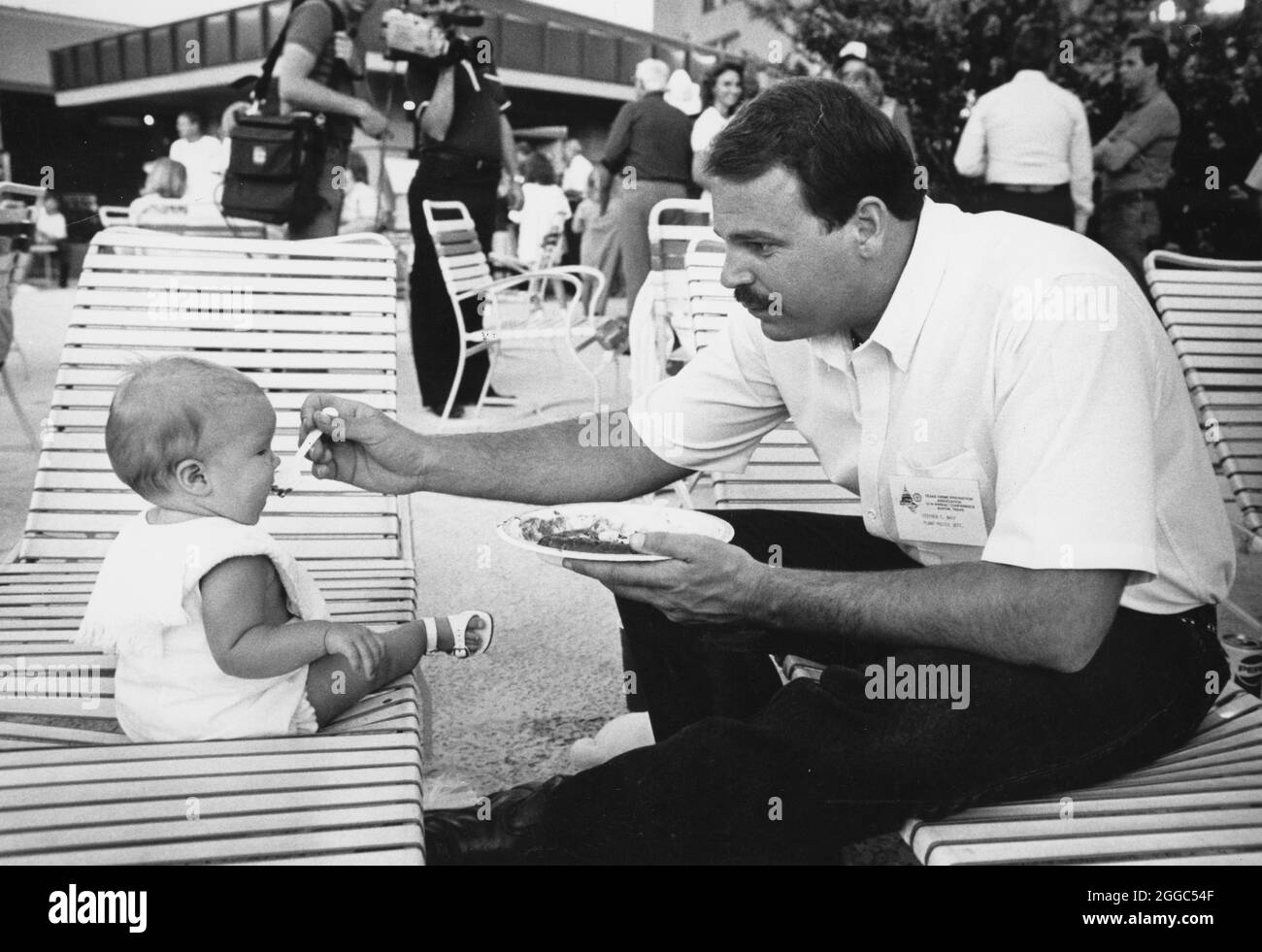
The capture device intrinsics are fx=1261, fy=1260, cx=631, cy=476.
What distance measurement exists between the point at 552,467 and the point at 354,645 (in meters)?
0.64

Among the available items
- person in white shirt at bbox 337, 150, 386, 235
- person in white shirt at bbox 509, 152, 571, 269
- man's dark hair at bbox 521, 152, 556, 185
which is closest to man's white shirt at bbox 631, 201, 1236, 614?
man's dark hair at bbox 521, 152, 556, 185

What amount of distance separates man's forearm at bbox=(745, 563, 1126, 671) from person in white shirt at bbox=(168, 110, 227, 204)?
29.0 ft

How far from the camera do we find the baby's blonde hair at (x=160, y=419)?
200 centimetres

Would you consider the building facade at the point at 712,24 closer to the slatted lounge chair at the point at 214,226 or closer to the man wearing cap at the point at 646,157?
the man wearing cap at the point at 646,157

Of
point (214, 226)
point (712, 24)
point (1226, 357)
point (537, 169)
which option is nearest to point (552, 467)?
point (1226, 357)

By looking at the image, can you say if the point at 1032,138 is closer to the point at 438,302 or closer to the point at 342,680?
the point at 438,302

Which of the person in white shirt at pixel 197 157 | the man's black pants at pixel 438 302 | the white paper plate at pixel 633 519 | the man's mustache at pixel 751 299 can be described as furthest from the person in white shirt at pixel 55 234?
the man's mustache at pixel 751 299

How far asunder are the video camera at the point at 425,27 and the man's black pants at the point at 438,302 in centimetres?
58

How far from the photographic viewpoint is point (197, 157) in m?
10.7
